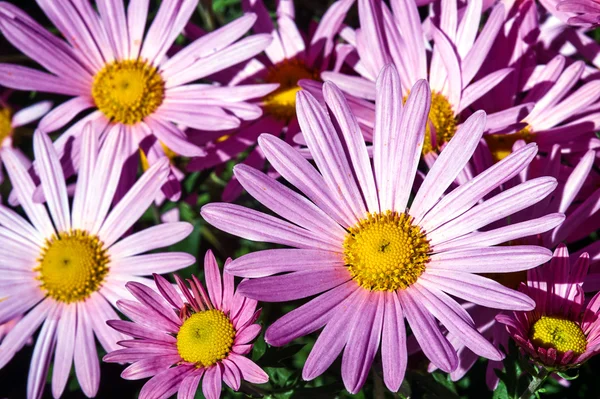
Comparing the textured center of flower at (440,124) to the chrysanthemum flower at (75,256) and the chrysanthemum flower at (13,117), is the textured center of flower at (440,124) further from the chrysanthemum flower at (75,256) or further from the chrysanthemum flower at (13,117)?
the chrysanthemum flower at (13,117)

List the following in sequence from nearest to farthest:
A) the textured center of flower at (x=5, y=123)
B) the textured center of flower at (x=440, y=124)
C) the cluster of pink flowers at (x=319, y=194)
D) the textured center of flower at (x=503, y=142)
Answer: the cluster of pink flowers at (x=319, y=194), the textured center of flower at (x=440, y=124), the textured center of flower at (x=503, y=142), the textured center of flower at (x=5, y=123)

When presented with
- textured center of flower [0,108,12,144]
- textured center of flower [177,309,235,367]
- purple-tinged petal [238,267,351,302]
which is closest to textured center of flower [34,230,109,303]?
textured center of flower [177,309,235,367]

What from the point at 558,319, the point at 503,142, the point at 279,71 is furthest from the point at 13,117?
the point at 558,319

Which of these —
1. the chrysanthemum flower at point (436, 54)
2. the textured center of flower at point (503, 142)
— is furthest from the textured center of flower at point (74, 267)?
the textured center of flower at point (503, 142)

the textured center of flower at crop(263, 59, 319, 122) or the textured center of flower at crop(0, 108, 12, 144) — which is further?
the textured center of flower at crop(0, 108, 12, 144)

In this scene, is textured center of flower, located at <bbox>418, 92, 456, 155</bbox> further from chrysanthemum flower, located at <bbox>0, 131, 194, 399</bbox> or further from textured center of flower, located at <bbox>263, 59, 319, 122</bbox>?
chrysanthemum flower, located at <bbox>0, 131, 194, 399</bbox>

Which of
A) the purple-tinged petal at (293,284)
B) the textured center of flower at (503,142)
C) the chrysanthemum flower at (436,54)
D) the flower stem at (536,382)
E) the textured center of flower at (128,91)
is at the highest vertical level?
the textured center of flower at (128,91)

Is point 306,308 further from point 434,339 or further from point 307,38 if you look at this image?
point 307,38

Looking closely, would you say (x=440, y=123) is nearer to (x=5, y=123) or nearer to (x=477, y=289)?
(x=477, y=289)
